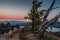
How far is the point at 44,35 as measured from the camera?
8469mm

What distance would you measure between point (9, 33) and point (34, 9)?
146 cm

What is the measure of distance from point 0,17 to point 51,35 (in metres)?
2.49

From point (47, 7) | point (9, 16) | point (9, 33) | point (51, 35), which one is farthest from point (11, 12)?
point (51, 35)

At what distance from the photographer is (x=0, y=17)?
31.6 ft

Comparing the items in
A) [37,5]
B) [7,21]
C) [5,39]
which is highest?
[37,5]

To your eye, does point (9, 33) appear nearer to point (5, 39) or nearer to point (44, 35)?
point (5, 39)

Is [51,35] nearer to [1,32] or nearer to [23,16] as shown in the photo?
[23,16]

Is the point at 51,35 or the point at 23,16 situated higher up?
the point at 23,16

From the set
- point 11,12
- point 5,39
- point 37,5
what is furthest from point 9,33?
point 37,5

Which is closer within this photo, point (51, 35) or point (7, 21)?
point (51, 35)

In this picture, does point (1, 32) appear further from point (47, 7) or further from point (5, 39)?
point (47, 7)

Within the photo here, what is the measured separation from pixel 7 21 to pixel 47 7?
1.83 m

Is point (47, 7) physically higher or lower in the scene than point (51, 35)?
higher

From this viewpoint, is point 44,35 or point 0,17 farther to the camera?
point 0,17
